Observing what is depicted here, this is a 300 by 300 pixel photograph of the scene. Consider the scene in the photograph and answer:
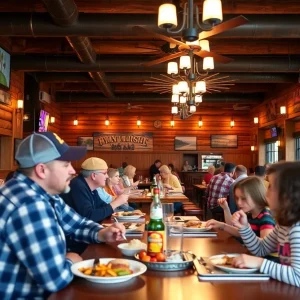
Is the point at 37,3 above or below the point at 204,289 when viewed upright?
above

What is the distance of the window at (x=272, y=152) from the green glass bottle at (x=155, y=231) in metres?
11.6

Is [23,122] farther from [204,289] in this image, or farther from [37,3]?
[204,289]

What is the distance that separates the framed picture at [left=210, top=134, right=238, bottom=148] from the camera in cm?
1575

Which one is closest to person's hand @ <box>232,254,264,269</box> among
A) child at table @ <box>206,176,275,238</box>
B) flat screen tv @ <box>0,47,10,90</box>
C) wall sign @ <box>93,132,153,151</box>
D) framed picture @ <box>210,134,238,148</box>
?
child at table @ <box>206,176,275,238</box>

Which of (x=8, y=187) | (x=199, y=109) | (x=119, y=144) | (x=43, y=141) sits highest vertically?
(x=199, y=109)

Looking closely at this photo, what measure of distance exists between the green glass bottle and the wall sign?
13.5 metres

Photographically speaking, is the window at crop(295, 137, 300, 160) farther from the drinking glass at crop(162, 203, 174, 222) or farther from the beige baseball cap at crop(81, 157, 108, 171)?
the drinking glass at crop(162, 203, 174, 222)

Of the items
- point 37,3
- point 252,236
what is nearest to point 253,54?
point 37,3

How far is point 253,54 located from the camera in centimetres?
927

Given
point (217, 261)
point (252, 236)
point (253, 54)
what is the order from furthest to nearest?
1. point (253, 54)
2. point (252, 236)
3. point (217, 261)

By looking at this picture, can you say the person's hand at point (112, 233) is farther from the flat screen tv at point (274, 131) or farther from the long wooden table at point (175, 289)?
the flat screen tv at point (274, 131)

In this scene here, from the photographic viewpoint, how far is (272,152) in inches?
539

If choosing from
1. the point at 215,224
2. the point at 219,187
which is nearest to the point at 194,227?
the point at 215,224

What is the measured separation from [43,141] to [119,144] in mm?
13818
